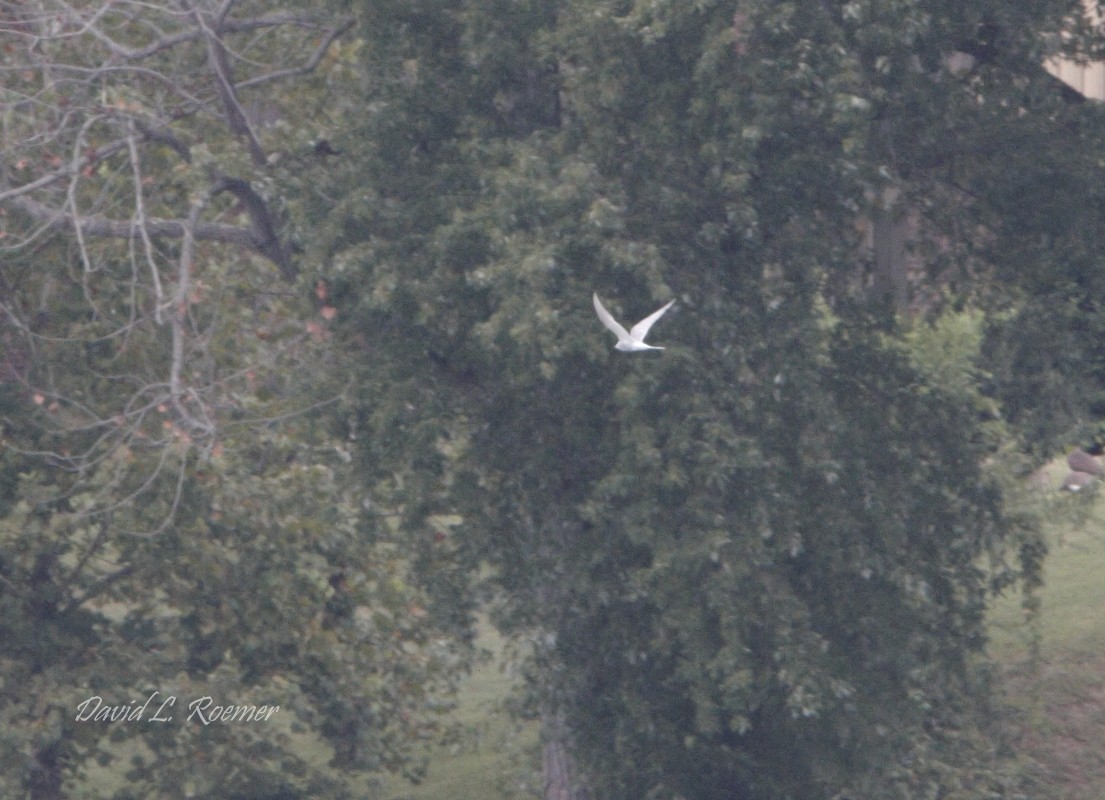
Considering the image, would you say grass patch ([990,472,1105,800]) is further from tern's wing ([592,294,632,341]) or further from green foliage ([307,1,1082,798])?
tern's wing ([592,294,632,341])

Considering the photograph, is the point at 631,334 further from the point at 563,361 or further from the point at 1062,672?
the point at 1062,672

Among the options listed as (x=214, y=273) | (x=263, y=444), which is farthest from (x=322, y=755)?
(x=214, y=273)

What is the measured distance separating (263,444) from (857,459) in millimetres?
3525

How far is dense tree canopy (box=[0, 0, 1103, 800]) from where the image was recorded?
22.8 feet

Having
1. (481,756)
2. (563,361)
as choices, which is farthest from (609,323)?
(481,756)

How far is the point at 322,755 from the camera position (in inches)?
462

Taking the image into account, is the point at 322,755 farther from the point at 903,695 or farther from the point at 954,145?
the point at 954,145

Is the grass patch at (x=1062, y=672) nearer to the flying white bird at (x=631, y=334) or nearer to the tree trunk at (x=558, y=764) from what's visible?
the tree trunk at (x=558, y=764)

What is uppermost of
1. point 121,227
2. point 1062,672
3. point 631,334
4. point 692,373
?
point 631,334

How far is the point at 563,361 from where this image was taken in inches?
283

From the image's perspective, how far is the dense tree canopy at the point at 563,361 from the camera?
273 inches

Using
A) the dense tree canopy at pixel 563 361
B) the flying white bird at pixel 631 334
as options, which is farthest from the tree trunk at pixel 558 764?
the flying white bird at pixel 631 334

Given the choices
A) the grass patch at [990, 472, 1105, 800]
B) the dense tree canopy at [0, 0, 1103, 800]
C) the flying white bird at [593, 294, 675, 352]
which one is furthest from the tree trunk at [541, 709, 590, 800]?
the grass patch at [990, 472, 1105, 800]

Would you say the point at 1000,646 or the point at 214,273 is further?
the point at 1000,646
